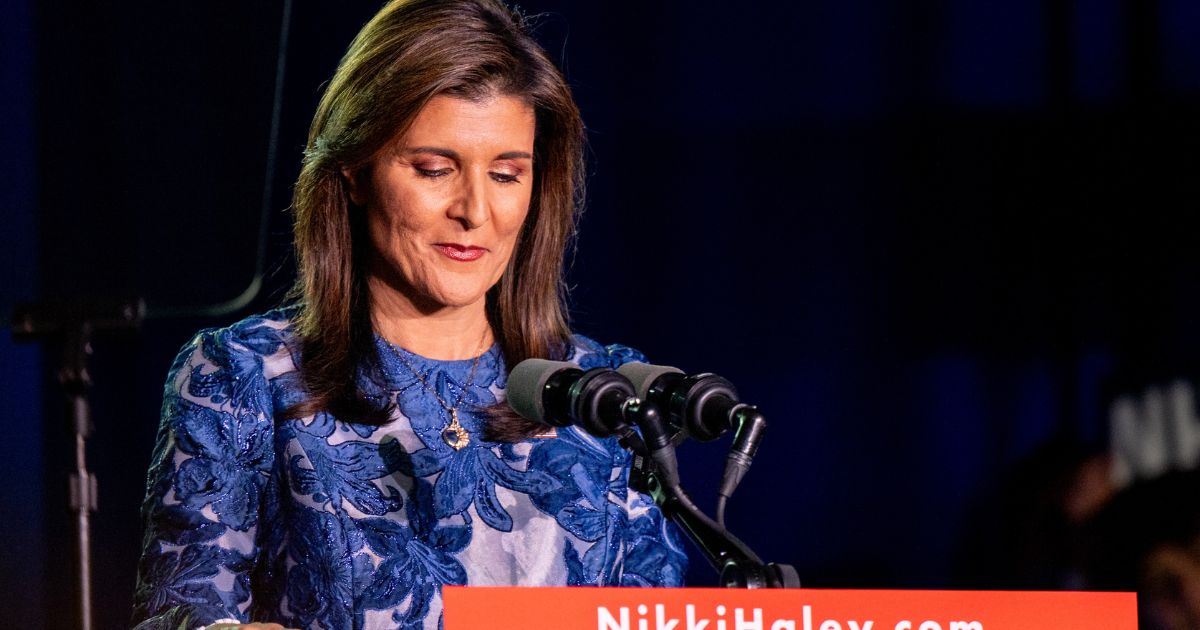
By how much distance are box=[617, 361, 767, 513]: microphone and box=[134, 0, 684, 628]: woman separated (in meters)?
0.66

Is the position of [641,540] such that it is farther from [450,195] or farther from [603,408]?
[603,408]

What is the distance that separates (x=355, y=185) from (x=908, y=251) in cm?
151

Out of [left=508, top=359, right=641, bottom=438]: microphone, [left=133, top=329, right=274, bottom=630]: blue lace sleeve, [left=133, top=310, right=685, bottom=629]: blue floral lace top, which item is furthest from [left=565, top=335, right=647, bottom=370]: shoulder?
[left=508, top=359, right=641, bottom=438]: microphone

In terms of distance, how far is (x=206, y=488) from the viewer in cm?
169

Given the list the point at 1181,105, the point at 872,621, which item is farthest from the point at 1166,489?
the point at 872,621

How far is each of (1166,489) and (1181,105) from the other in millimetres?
901

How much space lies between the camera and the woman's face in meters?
1.87

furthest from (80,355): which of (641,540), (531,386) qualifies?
(641,540)

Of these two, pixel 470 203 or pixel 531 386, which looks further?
pixel 470 203

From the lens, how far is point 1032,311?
3.03 metres

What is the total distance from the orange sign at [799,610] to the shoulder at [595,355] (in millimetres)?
881

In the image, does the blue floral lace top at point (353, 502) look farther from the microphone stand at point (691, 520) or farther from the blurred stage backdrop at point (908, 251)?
the blurred stage backdrop at point (908, 251)

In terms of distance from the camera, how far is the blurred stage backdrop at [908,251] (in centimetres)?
298

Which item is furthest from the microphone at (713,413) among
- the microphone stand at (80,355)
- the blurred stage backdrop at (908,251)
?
the blurred stage backdrop at (908,251)
